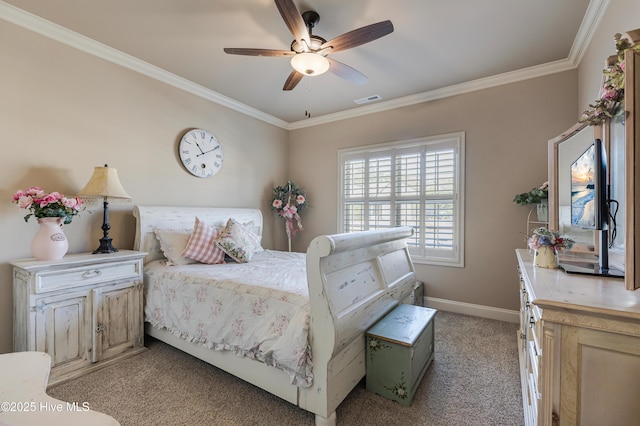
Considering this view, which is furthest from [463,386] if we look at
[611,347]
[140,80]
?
[140,80]

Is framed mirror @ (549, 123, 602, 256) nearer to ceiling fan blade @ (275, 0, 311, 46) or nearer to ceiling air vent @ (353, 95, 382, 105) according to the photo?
ceiling fan blade @ (275, 0, 311, 46)

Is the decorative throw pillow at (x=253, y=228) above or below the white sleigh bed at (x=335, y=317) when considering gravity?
above

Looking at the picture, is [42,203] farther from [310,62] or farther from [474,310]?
[474,310]

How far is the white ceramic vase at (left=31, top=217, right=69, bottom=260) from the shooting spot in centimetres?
203

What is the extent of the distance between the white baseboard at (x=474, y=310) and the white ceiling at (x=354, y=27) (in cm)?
258

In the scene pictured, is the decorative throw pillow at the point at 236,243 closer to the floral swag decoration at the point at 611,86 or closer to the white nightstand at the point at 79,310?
the white nightstand at the point at 79,310

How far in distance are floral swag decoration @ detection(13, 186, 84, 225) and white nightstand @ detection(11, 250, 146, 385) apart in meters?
0.36

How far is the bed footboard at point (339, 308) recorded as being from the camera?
58.2 inches

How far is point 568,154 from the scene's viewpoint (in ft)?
5.98

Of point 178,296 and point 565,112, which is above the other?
point 565,112

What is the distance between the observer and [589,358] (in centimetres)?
90

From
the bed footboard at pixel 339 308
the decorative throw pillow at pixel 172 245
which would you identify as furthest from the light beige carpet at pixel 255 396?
the decorative throw pillow at pixel 172 245

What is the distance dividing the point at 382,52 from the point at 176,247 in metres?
2.75

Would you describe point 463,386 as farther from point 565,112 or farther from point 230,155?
point 230,155
